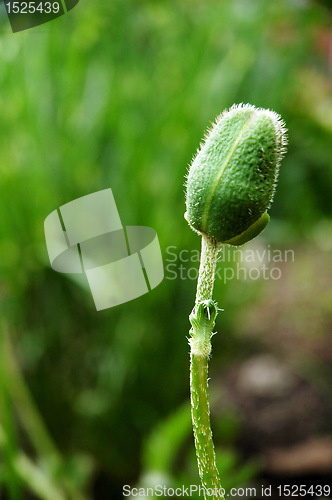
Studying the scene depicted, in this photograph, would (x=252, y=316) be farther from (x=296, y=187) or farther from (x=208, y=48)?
(x=208, y=48)

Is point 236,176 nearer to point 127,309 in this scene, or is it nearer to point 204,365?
point 204,365

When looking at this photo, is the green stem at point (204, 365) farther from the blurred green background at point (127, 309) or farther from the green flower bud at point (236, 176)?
the blurred green background at point (127, 309)

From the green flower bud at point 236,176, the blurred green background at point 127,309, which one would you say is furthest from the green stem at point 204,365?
the blurred green background at point 127,309

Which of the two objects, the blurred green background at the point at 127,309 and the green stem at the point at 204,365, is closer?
the green stem at the point at 204,365

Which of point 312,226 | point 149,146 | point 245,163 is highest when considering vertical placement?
point 245,163

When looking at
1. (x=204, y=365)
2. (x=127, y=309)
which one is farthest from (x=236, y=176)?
(x=127, y=309)

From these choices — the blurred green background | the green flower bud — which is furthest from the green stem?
the blurred green background

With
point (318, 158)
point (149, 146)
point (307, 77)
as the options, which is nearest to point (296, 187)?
point (318, 158)
